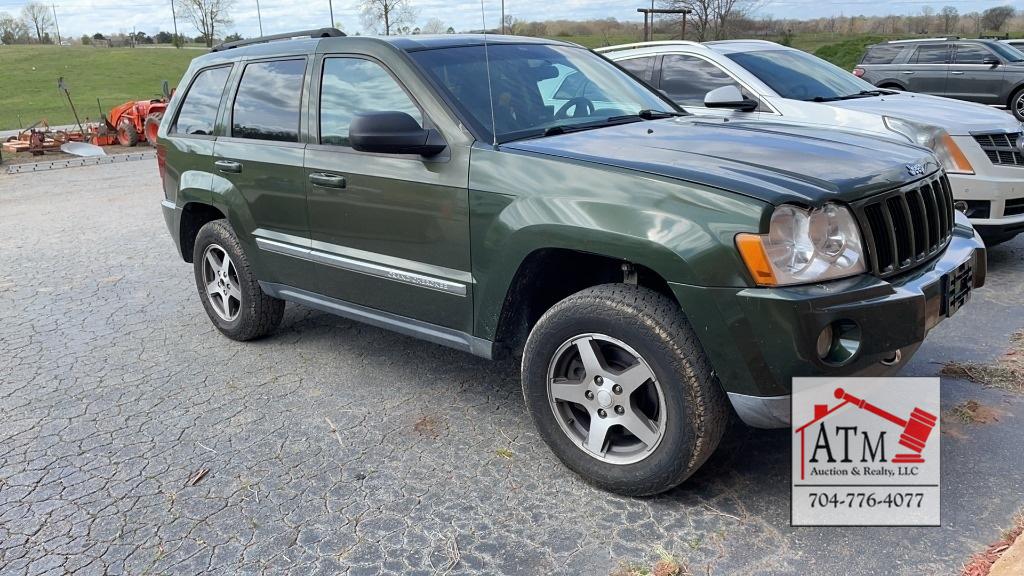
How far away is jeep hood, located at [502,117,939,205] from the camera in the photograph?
9.19ft

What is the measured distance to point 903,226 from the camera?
3.03 m

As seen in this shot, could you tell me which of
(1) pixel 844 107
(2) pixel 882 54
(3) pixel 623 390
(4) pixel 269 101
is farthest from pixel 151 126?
(3) pixel 623 390

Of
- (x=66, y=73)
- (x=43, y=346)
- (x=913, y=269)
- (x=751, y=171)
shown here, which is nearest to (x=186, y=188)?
(x=43, y=346)

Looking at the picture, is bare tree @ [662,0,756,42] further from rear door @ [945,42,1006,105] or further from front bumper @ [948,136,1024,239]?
front bumper @ [948,136,1024,239]

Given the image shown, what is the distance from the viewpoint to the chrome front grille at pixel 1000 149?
5.94 m

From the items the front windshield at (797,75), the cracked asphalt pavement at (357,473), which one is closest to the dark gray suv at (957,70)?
the front windshield at (797,75)

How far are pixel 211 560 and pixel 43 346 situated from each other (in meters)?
3.20

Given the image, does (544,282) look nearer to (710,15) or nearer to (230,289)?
(230,289)

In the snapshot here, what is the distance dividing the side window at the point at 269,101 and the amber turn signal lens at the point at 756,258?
2602 mm

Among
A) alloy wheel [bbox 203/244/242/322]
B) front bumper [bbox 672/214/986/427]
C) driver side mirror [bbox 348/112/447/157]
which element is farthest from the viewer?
alloy wheel [bbox 203/244/242/322]

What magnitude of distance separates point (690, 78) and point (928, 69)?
41.0 ft

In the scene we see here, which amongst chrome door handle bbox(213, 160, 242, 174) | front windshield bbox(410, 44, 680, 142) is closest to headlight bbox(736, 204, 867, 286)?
front windshield bbox(410, 44, 680, 142)

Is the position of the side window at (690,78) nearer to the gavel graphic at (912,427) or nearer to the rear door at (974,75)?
the gavel graphic at (912,427)

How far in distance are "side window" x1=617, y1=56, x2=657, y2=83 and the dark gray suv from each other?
11205 millimetres
